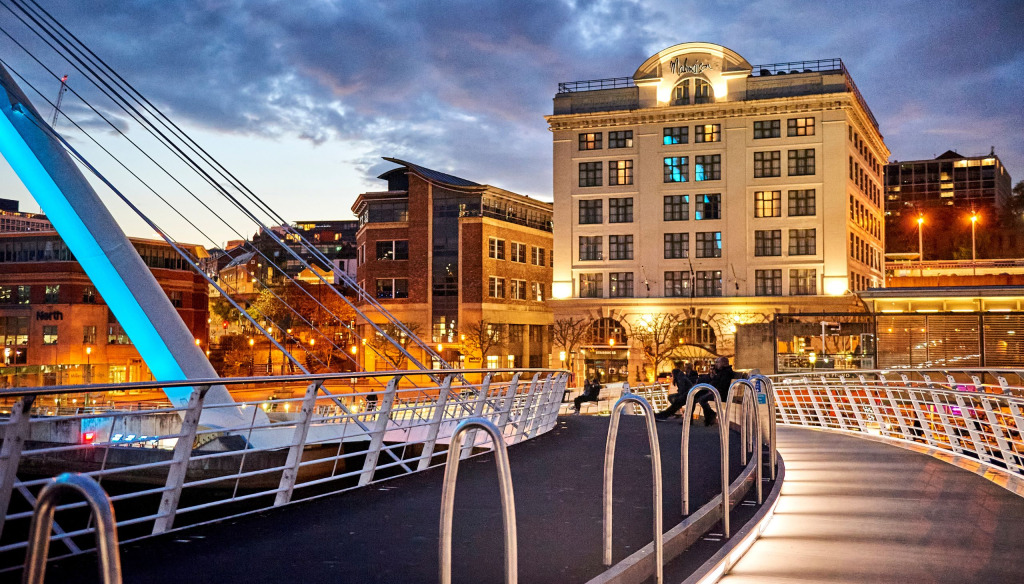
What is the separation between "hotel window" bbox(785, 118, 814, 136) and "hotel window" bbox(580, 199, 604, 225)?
1485 cm

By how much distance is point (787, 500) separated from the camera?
980 centimetres

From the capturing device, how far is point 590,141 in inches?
2832

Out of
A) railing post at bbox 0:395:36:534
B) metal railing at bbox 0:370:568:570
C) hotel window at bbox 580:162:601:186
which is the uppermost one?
hotel window at bbox 580:162:601:186

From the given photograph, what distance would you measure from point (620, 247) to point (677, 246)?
432 cm

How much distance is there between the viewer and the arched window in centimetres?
7056

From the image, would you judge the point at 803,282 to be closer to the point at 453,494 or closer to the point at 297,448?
the point at 297,448

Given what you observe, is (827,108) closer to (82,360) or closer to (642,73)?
(642,73)

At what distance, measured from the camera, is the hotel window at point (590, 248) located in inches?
2827

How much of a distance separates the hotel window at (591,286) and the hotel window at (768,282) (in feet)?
37.9

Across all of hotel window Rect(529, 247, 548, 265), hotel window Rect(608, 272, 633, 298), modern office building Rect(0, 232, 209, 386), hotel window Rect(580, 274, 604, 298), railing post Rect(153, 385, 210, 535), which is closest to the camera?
railing post Rect(153, 385, 210, 535)

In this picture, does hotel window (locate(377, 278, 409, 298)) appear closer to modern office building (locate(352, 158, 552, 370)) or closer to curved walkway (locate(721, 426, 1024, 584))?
modern office building (locate(352, 158, 552, 370))

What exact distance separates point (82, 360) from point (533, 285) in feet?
132

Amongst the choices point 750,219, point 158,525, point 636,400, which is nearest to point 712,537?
point 636,400

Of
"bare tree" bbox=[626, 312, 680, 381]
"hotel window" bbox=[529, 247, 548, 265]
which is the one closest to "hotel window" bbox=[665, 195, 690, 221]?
"bare tree" bbox=[626, 312, 680, 381]
